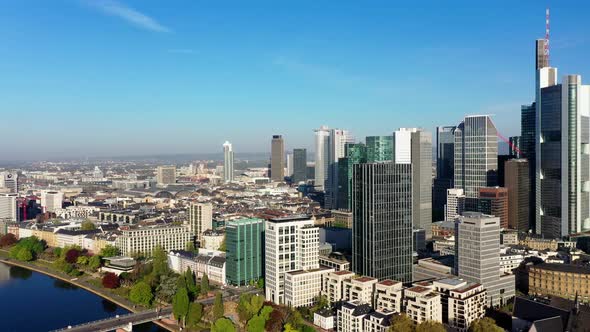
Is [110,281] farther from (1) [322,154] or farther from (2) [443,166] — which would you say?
(1) [322,154]

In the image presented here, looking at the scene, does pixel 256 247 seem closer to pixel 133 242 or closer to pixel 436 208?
pixel 133 242

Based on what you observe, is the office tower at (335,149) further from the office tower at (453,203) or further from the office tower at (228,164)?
the office tower at (228,164)

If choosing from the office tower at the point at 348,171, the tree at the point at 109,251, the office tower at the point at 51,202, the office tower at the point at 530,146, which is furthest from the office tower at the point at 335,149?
the tree at the point at 109,251

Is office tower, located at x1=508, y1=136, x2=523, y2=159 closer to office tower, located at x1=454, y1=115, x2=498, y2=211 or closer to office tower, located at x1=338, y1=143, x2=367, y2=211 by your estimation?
office tower, located at x1=454, y1=115, x2=498, y2=211

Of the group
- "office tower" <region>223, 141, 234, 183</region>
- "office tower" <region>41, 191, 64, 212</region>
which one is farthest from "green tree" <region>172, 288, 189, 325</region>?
"office tower" <region>223, 141, 234, 183</region>

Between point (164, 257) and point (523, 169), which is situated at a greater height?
Result: point (523, 169)

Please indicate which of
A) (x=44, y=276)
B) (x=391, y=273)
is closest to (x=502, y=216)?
(x=391, y=273)

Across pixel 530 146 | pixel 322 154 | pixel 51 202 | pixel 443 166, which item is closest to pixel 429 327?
pixel 530 146
